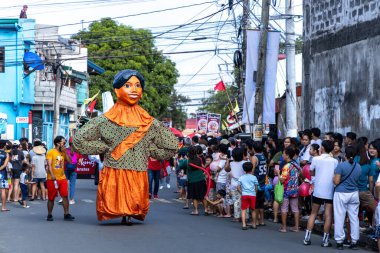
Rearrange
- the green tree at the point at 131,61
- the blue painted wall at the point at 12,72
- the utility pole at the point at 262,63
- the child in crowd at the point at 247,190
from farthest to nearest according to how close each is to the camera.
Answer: the green tree at the point at 131,61
the blue painted wall at the point at 12,72
the utility pole at the point at 262,63
the child in crowd at the point at 247,190

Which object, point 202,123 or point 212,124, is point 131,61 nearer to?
point 202,123

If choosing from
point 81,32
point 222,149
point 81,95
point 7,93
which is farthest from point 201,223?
point 81,32

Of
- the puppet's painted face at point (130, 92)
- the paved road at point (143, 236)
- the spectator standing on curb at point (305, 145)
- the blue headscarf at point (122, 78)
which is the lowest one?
the paved road at point (143, 236)

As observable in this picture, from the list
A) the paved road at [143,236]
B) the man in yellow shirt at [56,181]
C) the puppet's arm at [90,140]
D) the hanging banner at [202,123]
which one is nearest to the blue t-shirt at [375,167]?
the paved road at [143,236]

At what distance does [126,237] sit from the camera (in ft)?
46.5

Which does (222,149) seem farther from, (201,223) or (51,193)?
(51,193)

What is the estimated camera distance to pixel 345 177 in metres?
13.0

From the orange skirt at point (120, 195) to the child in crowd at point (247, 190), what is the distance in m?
1.92

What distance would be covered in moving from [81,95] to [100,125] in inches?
1710

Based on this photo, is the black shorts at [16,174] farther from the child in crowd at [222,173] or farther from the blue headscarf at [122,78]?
the blue headscarf at [122,78]

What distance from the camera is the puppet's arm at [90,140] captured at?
16266mm

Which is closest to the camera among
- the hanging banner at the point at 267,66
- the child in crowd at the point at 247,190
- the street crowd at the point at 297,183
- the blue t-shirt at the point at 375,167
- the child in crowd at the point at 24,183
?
the street crowd at the point at 297,183

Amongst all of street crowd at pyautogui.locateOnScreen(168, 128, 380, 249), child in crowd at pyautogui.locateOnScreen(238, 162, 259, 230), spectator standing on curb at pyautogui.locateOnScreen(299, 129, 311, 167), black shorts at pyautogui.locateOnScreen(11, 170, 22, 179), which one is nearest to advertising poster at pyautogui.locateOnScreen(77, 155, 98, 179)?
street crowd at pyautogui.locateOnScreen(168, 128, 380, 249)

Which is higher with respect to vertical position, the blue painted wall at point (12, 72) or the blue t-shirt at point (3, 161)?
the blue painted wall at point (12, 72)
